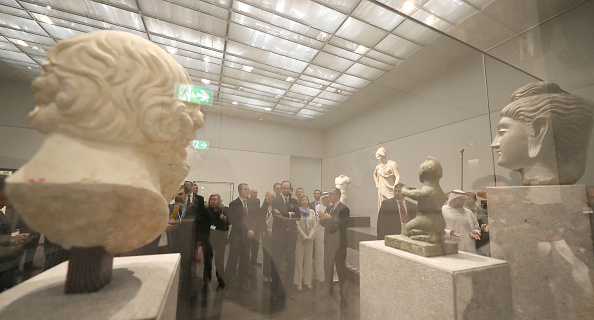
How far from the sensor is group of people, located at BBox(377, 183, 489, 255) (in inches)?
85.7

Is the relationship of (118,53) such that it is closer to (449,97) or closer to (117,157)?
(117,157)

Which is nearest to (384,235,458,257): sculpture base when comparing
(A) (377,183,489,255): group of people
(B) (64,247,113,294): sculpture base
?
(A) (377,183,489,255): group of people

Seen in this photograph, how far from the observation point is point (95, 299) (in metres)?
0.78

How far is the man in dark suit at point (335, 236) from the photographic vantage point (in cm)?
262

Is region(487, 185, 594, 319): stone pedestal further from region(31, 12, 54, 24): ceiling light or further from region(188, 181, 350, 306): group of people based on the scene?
region(31, 12, 54, 24): ceiling light

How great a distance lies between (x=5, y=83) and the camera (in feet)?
4.20

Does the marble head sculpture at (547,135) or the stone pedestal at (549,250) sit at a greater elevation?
the marble head sculpture at (547,135)

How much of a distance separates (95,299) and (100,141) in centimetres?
55

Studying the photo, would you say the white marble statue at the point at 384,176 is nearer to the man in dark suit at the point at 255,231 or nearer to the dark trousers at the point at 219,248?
the man in dark suit at the point at 255,231

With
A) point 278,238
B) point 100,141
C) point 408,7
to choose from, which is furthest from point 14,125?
point 408,7

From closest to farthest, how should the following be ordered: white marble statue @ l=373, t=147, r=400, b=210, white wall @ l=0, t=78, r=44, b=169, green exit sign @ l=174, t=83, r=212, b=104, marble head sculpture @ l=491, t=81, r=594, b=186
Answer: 1. green exit sign @ l=174, t=83, r=212, b=104
2. white wall @ l=0, t=78, r=44, b=169
3. marble head sculpture @ l=491, t=81, r=594, b=186
4. white marble statue @ l=373, t=147, r=400, b=210

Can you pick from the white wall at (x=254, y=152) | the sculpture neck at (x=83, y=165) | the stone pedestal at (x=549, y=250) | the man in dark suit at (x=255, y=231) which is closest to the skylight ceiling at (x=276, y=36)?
the white wall at (x=254, y=152)

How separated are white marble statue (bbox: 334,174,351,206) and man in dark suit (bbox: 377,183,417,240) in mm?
500

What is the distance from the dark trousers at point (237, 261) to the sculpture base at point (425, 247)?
5.03 ft
